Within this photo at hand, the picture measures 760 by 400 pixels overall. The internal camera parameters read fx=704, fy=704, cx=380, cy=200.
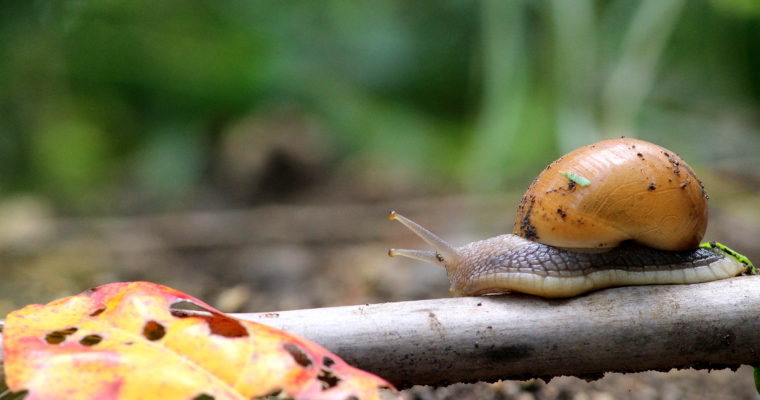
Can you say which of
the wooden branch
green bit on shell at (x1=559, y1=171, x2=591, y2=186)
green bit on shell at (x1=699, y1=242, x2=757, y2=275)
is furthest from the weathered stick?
green bit on shell at (x1=559, y1=171, x2=591, y2=186)

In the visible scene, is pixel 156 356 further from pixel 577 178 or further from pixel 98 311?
pixel 577 178

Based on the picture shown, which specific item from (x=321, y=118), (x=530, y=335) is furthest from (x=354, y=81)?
(x=530, y=335)

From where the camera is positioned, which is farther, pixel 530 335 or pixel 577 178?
pixel 577 178

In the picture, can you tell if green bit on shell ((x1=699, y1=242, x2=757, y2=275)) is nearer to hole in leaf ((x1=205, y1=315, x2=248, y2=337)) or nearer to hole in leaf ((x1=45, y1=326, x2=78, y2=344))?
hole in leaf ((x1=205, y1=315, x2=248, y2=337))

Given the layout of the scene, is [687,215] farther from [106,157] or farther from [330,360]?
[106,157]

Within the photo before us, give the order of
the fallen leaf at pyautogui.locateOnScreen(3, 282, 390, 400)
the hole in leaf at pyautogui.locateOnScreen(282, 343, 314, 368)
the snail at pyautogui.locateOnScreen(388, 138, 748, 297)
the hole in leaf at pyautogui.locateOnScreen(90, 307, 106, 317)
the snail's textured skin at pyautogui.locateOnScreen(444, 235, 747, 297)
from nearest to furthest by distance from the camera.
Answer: the fallen leaf at pyautogui.locateOnScreen(3, 282, 390, 400), the hole in leaf at pyautogui.locateOnScreen(282, 343, 314, 368), the hole in leaf at pyautogui.locateOnScreen(90, 307, 106, 317), the snail's textured skin at pyautogui.locateOnScreen(444, 235, 747, 297), the snail at pyautogui.locateOnScreen(388, 138, 748, 297)

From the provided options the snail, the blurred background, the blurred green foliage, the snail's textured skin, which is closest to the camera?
the snail's textured skin

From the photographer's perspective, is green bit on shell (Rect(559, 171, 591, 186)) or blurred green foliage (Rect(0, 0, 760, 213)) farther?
blurred green foliage (Rect(0, 0, 760, 213))

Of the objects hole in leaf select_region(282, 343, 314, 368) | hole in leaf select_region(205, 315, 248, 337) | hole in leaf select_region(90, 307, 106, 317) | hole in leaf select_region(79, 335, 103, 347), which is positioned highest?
hole in leaf select_region(90, 307, 106, 317)

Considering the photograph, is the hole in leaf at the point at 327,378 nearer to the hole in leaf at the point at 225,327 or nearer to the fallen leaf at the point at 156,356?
the fallen leaf at the point at 156,356
